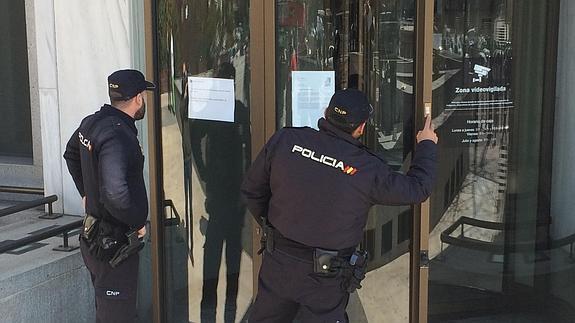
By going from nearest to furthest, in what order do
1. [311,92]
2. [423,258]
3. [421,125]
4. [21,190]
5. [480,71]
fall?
1. [421,125]
2. [423,258]
3. [311,92]
4. [480,71]
5. [21,190]

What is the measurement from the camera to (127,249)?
3.46 m

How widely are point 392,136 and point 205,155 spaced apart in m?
1.20

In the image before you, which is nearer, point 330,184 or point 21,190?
point 330,184

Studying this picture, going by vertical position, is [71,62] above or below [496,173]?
above

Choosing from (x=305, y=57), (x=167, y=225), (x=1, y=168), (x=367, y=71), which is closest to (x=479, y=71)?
(x=367, y=71)

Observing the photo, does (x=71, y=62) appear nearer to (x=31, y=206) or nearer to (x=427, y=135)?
(x=31, y=206)

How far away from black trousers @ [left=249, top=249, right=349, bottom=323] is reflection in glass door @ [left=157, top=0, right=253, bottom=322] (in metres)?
1.04

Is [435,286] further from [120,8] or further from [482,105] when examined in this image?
[120,8]

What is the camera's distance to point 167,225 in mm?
4395

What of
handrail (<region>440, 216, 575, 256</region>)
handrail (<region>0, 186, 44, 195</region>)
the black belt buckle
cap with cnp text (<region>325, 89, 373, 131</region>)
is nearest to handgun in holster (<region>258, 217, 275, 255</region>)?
the black belt buckle

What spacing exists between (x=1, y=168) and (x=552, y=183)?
176 inches

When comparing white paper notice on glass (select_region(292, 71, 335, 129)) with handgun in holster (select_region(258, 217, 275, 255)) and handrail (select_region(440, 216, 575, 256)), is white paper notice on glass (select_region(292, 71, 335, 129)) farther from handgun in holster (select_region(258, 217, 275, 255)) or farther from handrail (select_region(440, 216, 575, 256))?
handrail (select_region(440, 216, 575, 256))

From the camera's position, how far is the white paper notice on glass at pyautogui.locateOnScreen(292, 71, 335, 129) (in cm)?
391

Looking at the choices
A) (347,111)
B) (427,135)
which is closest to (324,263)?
(347,111)
